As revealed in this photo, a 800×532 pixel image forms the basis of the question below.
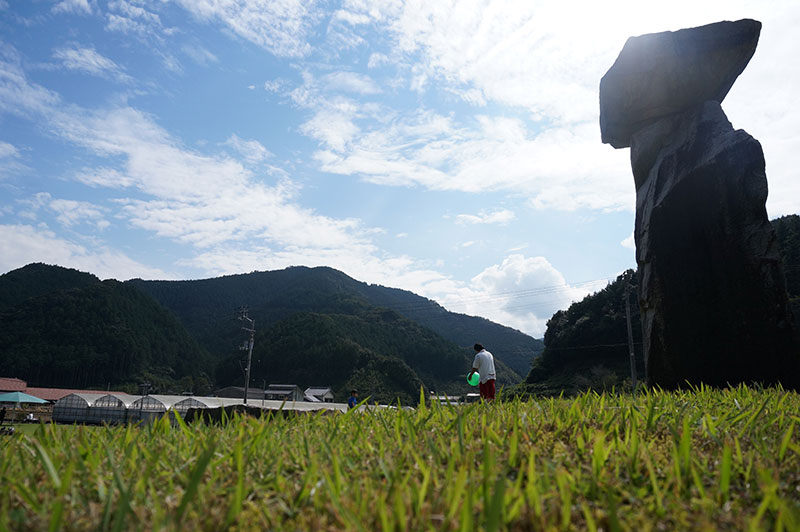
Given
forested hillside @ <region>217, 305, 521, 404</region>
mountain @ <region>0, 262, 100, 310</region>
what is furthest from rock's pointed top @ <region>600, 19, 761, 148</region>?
mountain @ <region>0, 262, 100, 310</region>

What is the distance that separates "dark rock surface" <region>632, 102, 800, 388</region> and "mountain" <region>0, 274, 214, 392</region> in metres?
58.9

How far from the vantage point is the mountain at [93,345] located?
5500 centimetres

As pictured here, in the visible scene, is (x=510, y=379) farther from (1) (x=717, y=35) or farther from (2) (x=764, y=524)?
(2) (x=764, y=524)

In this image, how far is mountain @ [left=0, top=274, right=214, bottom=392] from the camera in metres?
55.0

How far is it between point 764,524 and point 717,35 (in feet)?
28.3

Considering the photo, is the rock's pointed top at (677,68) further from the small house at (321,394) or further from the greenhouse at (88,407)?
the small house at (321,394)

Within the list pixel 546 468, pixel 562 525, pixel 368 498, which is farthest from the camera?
pixel 546 468

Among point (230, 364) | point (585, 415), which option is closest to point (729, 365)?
point (585, 415)

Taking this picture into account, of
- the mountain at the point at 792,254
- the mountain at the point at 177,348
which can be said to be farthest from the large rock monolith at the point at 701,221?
the mountain at the point at 177,348

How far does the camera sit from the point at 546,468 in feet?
5.60

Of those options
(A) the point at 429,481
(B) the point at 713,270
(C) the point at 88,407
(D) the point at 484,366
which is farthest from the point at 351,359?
(A) the point at 429,481

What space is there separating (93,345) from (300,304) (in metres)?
32.8

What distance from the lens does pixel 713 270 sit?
23.0 ft

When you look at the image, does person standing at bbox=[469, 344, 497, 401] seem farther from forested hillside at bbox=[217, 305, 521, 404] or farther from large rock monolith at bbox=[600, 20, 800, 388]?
forested hillside at bbox=[217, 305, 521, 404]
